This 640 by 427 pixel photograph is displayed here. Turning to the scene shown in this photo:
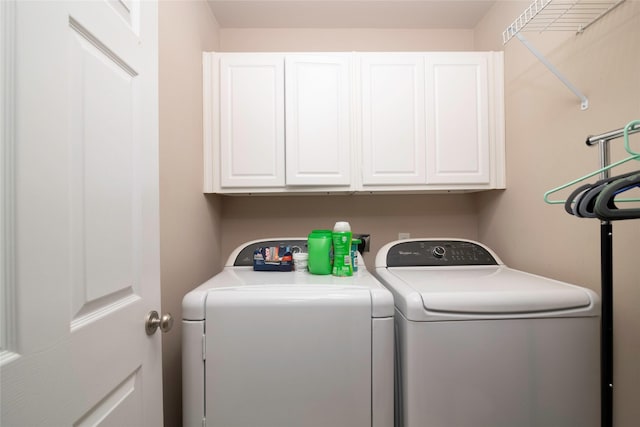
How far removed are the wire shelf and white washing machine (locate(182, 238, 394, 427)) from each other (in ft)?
3.79

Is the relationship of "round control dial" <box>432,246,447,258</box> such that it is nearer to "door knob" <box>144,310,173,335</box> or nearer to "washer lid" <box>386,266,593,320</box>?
"washer lid" <box>386,266,593,320</box>

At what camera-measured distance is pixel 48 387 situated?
0.52 m

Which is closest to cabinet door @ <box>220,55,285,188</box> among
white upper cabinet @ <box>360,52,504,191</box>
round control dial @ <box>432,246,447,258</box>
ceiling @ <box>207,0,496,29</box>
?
ceiling @ <box>207,0,496,29</box>

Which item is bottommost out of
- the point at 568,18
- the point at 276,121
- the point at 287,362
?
the point at 287,362

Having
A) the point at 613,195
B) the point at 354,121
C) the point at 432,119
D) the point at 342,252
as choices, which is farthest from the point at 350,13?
the point at 613,195

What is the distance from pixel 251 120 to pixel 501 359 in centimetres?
163

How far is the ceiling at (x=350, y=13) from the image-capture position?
73.0 inches

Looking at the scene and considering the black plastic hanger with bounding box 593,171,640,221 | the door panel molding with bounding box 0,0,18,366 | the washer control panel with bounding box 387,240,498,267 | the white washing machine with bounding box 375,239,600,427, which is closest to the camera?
the door panel molding with bounding box 0,0,18,366

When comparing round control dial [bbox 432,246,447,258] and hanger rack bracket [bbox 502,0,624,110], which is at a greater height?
hanger rack bracket [bbox 502,0,624,110]

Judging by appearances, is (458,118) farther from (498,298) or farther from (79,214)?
(79,214)

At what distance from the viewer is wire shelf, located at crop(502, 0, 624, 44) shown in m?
1.12

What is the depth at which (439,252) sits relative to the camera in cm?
172

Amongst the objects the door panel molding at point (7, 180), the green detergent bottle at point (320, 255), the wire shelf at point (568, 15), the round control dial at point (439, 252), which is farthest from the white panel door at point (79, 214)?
the round control dial at point (439, 252)

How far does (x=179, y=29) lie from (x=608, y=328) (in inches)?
79.7
